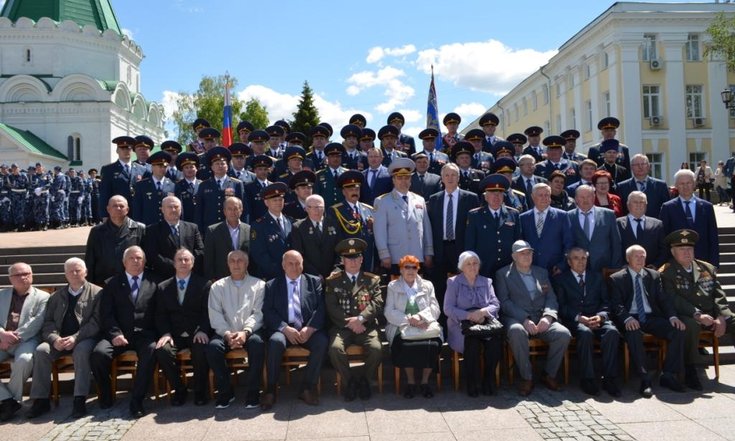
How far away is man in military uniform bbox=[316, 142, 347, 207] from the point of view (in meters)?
7.77

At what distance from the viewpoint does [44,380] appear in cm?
550

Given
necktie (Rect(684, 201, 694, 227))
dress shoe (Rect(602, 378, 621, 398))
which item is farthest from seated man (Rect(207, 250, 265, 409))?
necktie (Rect(684, 201, 694, 227))

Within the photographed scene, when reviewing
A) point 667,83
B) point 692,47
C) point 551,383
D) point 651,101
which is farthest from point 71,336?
point 692,47

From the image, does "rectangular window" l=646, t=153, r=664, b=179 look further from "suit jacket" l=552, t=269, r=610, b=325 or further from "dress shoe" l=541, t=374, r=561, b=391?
"dress shoe" l=541, t=374, r=561, b=391

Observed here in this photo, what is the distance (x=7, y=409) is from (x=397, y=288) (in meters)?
3.72

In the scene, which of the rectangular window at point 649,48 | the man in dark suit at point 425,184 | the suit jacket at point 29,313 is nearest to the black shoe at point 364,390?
the man in dark suit at point 425,184

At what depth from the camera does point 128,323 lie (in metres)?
5.93

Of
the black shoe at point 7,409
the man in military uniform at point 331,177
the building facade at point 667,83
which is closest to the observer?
the black shoe at point 7,409

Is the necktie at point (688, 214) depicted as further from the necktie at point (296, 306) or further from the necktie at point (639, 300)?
the necktie at point (296, 306)

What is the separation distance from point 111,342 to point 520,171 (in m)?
5.39

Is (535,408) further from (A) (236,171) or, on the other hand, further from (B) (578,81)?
(B) (578,81)

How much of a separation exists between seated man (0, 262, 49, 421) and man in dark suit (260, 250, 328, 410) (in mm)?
2197

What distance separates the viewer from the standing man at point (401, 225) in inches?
261

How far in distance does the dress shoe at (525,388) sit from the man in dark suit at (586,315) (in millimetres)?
519
